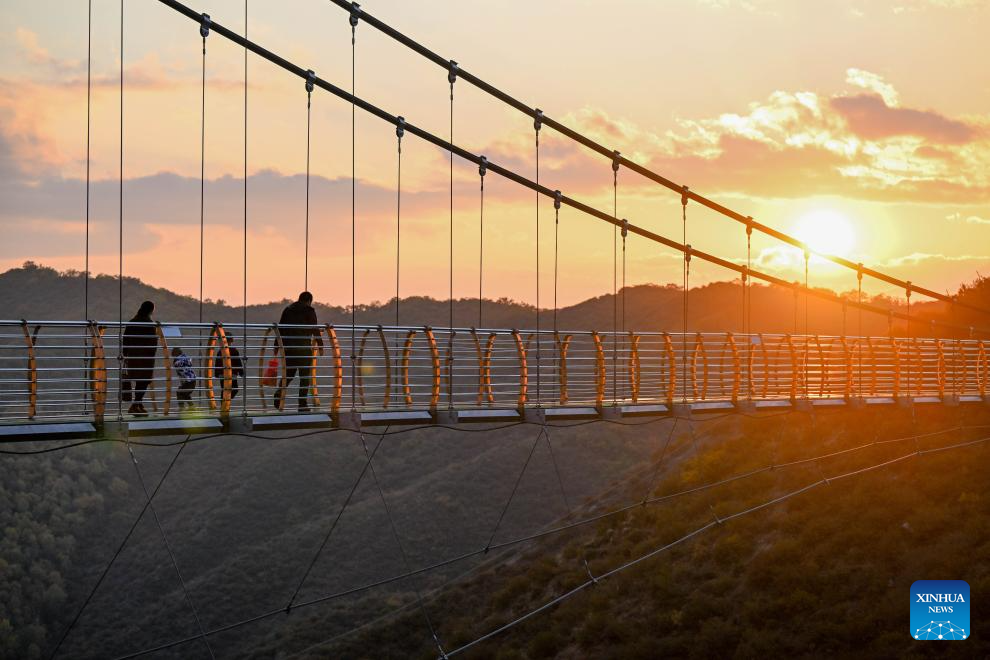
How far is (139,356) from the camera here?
18984 millimetres

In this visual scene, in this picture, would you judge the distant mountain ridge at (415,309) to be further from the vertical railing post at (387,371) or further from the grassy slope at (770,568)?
the vertical railing post at (387,371)

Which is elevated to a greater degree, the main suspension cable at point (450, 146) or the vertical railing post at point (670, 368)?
the main suspension cable at point (450, 146)

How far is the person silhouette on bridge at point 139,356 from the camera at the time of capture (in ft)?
61.8

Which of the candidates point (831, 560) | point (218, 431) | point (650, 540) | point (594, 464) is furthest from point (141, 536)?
point (218, 431)

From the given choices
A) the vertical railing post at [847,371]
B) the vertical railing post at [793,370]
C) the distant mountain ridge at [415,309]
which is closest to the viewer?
the vertical railing post at [793,370]

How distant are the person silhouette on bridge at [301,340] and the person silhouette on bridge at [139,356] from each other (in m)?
2.08

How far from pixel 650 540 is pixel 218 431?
48.0 metres

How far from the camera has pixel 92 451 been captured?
125 metres

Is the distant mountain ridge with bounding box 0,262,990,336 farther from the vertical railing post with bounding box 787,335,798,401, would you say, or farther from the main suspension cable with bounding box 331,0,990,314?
the vertical railing post with bounding box 787,335,798,401

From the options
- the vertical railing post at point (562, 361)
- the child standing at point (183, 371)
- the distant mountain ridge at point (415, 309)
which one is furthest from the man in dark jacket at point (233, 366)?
the distant mountain ridge at point (415, 309)

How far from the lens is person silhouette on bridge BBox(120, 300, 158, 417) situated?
18.8m

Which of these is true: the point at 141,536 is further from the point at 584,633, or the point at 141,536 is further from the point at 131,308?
the point at 584,633

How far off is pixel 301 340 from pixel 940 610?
2901cm

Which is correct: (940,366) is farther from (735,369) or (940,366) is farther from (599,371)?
(599,371)
